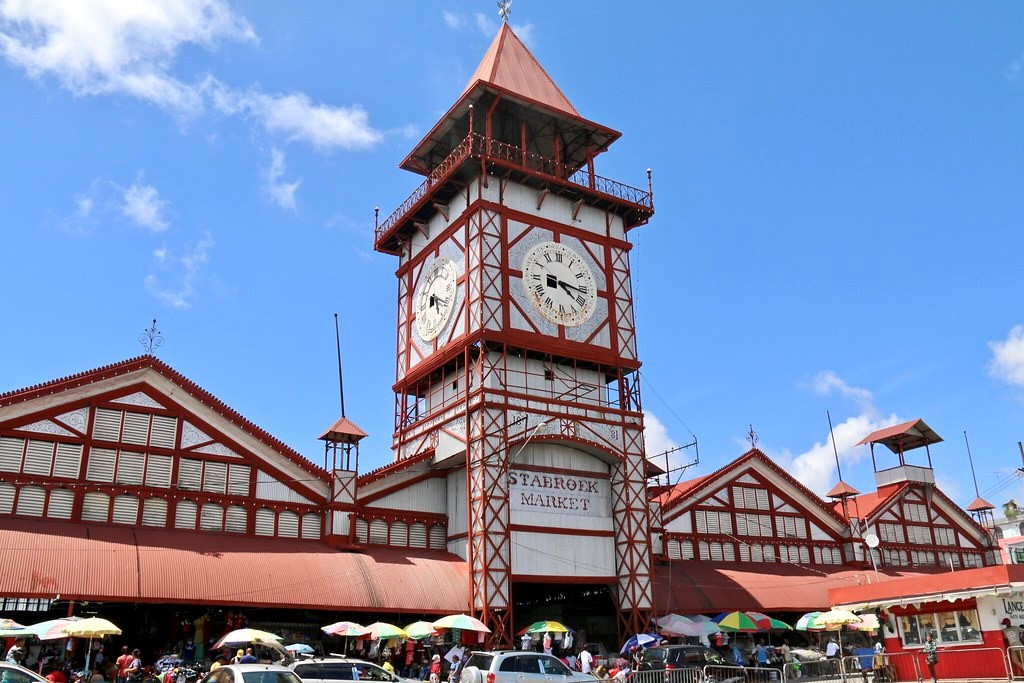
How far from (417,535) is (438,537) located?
1109mm

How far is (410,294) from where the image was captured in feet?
162

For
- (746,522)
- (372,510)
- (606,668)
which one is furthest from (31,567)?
(746,522)

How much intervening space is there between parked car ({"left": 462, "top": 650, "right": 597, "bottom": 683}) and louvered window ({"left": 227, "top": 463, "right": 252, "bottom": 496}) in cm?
1445

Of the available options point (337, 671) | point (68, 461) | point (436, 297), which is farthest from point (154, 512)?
point (436, 297)

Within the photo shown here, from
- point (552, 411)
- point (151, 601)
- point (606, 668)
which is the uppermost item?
point (552, 411)

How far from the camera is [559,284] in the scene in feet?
148

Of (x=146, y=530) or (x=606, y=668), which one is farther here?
(x=606, y=668)

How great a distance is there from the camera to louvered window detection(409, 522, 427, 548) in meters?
40.4

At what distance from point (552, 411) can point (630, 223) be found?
13.7 m

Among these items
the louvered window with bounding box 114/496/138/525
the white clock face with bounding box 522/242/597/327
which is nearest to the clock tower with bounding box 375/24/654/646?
the white clock face with bounding box 522/242/597/327

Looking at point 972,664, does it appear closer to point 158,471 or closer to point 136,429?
point 158,471

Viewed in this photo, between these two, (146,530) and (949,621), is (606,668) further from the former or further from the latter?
(146,530)

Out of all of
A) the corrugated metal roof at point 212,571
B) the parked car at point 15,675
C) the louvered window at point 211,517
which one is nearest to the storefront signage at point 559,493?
the corrugated metal roof at point 212,571

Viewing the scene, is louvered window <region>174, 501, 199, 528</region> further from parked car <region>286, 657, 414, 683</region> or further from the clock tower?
parked car <region>286, 657, 414, 683</region>
